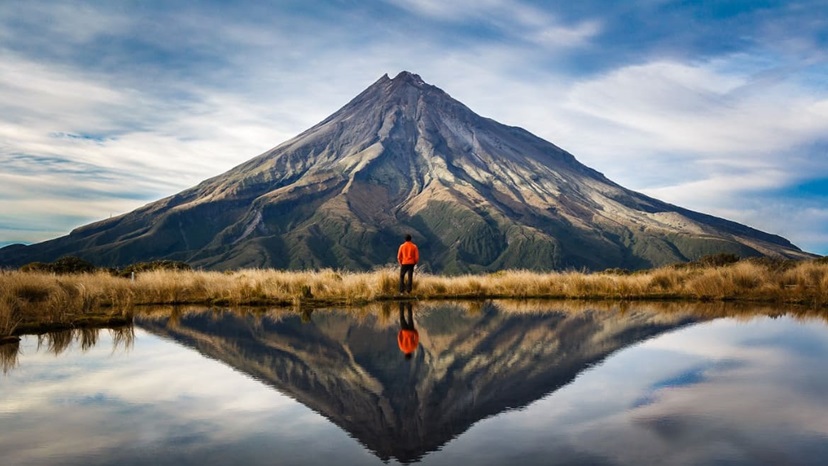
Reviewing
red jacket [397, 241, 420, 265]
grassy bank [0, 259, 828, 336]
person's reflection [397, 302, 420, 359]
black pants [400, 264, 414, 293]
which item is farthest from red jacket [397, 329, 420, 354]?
black pants [400, 264, 414, 293]

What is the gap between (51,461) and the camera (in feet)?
16.6

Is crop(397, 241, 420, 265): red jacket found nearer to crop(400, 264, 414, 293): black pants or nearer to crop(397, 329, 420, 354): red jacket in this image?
crop(400, 264, 414, 293): black pants

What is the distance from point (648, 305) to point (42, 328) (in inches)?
672

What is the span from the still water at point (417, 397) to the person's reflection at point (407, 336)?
→ 0.43 ft

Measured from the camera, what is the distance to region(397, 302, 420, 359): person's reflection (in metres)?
10.3

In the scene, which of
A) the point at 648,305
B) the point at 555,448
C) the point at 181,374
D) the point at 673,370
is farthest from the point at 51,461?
the point at 648,305

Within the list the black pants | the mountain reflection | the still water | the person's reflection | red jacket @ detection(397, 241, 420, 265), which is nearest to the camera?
the still water

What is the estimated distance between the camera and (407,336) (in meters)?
11.9

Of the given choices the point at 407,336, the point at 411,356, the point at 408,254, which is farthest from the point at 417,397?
the point at 408,254

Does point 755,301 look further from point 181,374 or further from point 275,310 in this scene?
point 181,374

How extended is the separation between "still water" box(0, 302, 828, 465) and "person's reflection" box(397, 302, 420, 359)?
132mm

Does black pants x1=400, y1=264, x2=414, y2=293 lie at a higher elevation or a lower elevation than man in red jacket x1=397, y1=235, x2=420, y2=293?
lower

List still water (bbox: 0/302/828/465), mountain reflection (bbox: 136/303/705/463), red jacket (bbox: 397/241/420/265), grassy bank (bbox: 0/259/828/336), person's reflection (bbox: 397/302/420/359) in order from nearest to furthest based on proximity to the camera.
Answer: still water (bbox: 0/302/828/465) < mountain reflection (bbox: 136/303/705/463) < person's reflection (bbox: 397/302/420/359) < grassy bank (bbox: 0/259/828/336) < red jacket (bbox: 397/241/420/265)

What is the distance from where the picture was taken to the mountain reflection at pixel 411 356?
20.8ft
